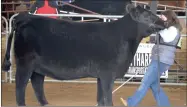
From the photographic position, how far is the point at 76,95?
33.8ft

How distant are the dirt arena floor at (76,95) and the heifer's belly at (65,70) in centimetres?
138

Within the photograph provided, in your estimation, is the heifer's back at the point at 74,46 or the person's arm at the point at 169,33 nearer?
the heifer's back at the point at 74,46

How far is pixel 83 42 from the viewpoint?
752cm

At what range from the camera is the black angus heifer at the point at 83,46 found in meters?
7.49

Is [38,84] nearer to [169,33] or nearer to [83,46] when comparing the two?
[83,46]

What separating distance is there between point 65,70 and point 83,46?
18.0 inches

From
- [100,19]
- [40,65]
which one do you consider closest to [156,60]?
[40,65]

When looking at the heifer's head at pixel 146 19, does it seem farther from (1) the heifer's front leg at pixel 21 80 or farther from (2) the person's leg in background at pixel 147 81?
(1) the heifer's front leg at pixel 21 80

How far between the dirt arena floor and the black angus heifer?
4.89 feet

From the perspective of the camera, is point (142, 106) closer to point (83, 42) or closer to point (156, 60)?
point (156, 60)

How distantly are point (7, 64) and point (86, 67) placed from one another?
1294mm

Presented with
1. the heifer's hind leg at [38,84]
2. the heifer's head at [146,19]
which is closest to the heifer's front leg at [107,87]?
the heifer's head at [146,19]

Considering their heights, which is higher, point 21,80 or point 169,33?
point 169,33

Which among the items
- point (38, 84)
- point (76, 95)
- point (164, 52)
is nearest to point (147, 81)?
point (164, 52)
